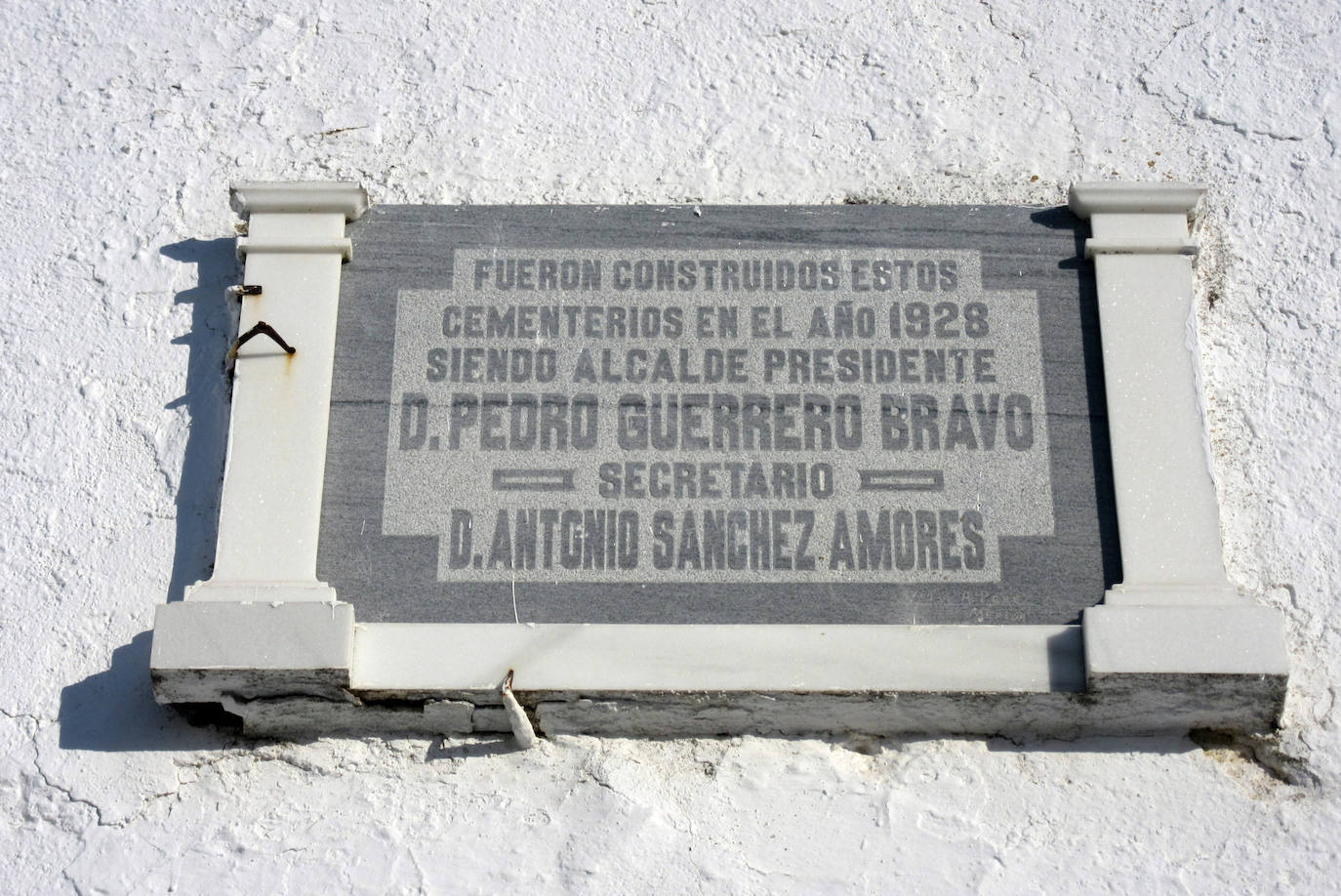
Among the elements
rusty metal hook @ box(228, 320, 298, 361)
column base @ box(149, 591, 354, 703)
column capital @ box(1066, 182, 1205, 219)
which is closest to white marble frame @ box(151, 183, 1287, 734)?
column base @ box(149, 591, 354, 703)

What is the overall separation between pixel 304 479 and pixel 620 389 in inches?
30.0

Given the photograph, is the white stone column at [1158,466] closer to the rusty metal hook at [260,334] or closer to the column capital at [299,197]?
the column capital at [299,197]

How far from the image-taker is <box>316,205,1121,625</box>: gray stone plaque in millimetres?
3160

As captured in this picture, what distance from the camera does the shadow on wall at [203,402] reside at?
3.30 m

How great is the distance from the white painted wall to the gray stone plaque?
23cm

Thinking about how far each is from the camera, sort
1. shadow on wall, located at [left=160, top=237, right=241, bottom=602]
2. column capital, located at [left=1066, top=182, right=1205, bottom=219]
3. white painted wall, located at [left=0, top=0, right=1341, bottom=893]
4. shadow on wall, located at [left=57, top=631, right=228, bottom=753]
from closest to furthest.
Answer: white painted wall, located at [left=0, top=0, right=1341, bottom=893], shadow on wall, located at [left=57, top=631, right=228, bottom=753], shadow on wall, located at [left=160, top=237, right=241, bottom=602], column capital, located at [left=1066, top=182, right=1205, bottom=219]

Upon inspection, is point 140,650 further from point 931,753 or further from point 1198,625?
point 1198,625

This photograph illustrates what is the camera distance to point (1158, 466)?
3227 millimetres

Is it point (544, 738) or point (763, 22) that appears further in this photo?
point (763, 22)

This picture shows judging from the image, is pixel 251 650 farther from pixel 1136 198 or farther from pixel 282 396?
pixel 1136 198

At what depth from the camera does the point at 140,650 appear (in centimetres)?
321

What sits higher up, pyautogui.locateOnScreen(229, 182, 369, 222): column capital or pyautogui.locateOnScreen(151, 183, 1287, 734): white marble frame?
pyautogui.locateOnScreen(229, 182, 369, 222): column capital

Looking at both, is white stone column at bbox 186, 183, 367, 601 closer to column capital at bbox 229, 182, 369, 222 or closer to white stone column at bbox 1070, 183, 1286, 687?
column capital at bbox 229, 182, 369, 222

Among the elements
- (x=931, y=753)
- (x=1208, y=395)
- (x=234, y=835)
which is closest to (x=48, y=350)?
(x=234, y=835)
